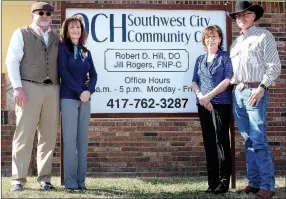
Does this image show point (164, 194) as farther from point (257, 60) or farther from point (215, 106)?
point (257, 60)

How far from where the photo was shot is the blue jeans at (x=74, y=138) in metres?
5.32

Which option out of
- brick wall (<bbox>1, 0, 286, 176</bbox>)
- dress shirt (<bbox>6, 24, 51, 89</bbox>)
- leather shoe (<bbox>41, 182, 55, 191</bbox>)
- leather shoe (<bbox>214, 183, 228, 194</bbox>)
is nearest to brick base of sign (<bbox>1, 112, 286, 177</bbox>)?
brick wall (<bbox>1, 0, 286, 176</bbox>)

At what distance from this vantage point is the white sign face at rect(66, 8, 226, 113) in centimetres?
588

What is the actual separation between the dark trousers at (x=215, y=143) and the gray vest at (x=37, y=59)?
163 cm

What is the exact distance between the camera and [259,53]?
527 centimetres

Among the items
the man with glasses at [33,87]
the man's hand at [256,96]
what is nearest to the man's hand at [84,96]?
the man with glasses at [33,87]

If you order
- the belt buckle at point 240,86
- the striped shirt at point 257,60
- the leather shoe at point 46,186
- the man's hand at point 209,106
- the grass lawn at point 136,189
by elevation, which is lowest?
the grass lawn at point 136,189

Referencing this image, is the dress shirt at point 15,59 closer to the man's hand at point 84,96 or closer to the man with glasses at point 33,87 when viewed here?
the man with glasses at point 33,87

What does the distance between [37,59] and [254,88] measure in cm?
224

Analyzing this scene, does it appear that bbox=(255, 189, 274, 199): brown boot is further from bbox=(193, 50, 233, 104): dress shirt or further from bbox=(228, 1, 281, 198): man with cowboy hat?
bbox=(193, 50, 233, 104): dress shirt

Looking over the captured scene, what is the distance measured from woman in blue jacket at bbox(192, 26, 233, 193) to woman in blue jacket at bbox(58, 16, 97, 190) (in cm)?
120

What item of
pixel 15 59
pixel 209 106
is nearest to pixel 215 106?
pixel 209 106

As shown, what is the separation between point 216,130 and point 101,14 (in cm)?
186

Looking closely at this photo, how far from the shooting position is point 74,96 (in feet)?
17.5
